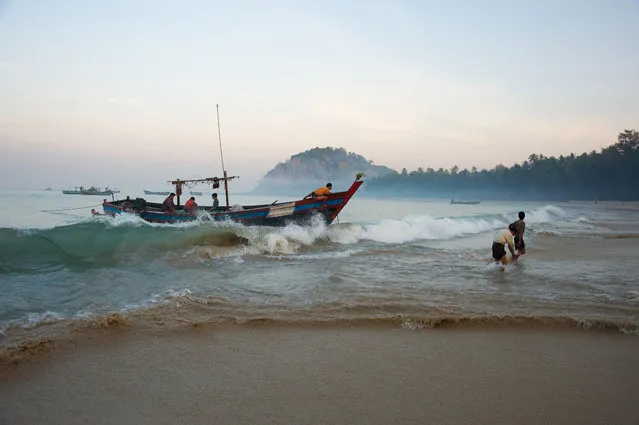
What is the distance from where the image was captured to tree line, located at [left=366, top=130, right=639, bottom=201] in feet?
262

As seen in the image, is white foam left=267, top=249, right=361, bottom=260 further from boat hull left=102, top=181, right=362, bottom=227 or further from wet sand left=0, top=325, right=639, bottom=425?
wet sand left=0, top=325, right=639, bottom=425

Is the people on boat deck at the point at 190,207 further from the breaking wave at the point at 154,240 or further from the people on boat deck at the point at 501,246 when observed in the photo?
the people on boat deck at the point at 501,246

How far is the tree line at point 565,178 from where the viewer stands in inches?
3144

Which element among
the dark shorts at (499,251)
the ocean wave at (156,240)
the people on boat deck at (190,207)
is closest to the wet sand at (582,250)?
the dark shorts at (499,251)

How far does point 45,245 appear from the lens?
10977mm

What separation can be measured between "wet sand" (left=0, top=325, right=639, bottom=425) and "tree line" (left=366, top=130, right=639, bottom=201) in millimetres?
93132

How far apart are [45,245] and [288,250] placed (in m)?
7.46

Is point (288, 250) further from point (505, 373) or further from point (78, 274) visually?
point (505, 373)

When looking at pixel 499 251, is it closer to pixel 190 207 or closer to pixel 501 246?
pixel 501 246

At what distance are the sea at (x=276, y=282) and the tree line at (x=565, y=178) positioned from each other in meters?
85.1

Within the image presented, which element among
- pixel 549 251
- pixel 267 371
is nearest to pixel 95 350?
pixel 267 371

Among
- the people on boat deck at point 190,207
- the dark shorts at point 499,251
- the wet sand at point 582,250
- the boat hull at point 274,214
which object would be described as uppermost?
the people on boat deck at point 190,207

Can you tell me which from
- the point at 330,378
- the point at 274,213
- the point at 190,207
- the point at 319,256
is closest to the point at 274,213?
the point at 274,213

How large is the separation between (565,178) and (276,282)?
104m
